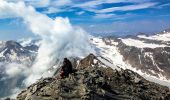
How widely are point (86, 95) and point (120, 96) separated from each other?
9.82 meters

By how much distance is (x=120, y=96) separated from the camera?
71812mm

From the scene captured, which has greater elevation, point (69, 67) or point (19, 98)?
point (69, 67)

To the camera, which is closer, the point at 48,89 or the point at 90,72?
the point at 48,89

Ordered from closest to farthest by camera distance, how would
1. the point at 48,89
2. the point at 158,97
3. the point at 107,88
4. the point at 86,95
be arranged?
the point at 86,95 → the point at 48,89 → the point at 107,88 → the point at 158,97

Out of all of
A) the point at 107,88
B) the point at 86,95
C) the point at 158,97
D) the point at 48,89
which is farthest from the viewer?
the point at 158,97

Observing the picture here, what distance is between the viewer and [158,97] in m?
83.1

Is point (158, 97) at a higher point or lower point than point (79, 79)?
lower

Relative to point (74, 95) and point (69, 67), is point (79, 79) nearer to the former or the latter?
point (69, 67)

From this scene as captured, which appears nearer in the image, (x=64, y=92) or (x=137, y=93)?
(x=64, y=92)

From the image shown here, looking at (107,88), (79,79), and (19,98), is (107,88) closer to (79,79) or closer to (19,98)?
(79,79)

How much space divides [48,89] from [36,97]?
3.88 m

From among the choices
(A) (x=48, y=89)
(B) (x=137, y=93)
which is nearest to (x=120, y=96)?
(B) (x=137, y=93)

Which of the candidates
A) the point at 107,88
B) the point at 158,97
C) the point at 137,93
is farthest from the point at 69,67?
the point at 158,97

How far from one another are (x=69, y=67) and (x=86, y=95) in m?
13.5
